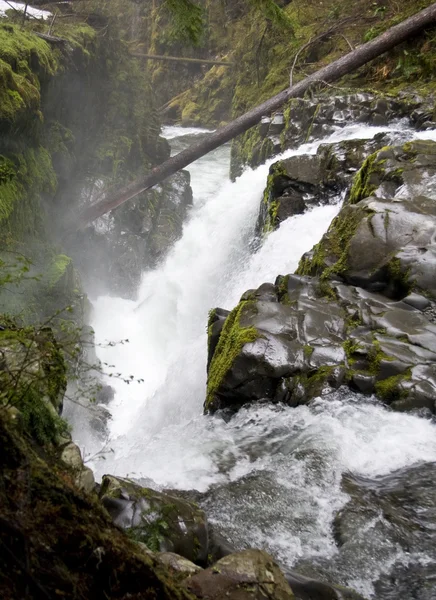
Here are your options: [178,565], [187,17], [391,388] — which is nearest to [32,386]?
[178,565]

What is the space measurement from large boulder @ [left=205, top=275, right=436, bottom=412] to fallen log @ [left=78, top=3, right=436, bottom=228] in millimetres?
7021

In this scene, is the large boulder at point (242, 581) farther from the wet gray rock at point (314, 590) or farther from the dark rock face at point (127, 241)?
the dark rock face at point (127, 241)

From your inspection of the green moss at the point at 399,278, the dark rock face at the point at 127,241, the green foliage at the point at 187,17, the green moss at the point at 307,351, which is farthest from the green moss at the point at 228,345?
the dark rock face at the point at 127,241

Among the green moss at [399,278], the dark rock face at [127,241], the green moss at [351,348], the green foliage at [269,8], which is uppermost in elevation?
the green foliage at [269,8]

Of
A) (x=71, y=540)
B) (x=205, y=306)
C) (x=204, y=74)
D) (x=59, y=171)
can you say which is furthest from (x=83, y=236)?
(x=204, y=74)

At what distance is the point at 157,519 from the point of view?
10.4 ft

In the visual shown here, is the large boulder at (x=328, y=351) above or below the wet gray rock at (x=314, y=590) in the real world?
below

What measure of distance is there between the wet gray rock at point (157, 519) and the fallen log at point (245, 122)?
9391mm

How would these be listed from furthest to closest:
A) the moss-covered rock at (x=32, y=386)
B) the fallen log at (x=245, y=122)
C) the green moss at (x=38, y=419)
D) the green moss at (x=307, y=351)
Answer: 1. the fallen log at (x=245, y=122)
2. the green moss at (x=307, y=351)
3. the green moss at (x=38, y=419)
4. the moss-covered rock at (x=32, y=386)

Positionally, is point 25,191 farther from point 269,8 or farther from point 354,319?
point 354,319

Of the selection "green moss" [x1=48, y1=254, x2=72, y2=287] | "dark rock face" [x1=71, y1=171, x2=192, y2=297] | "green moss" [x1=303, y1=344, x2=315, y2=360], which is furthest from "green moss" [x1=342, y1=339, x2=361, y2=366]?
"dark rock face" [x1=71, y1=171, x2=192, y2=297]

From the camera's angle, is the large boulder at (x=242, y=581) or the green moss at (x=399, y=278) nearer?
the large boulder at (x=242, y=581)

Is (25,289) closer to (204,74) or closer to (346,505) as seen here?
(346,505)

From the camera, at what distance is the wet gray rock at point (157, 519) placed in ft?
9.95
